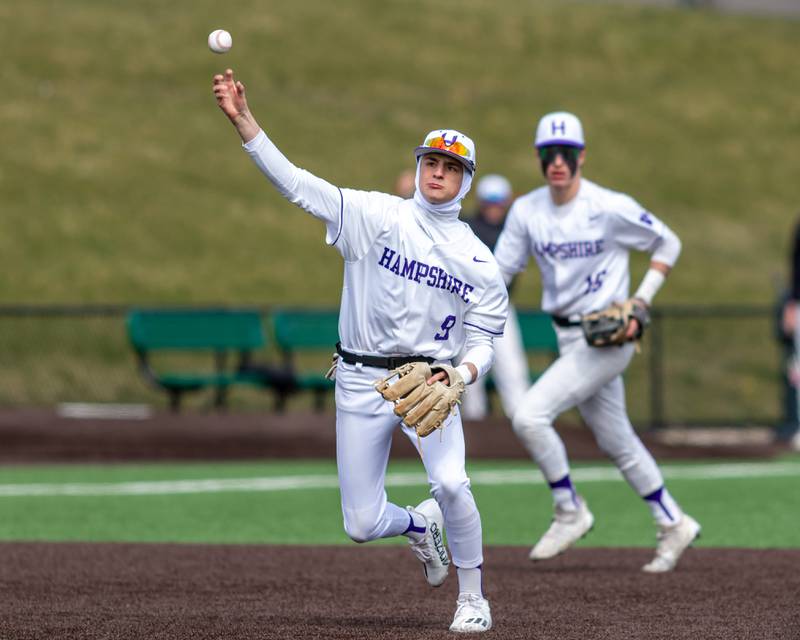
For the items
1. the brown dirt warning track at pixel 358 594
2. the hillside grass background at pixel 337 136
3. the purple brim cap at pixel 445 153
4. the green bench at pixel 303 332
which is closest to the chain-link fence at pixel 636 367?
the hillside grass background at pixel 337 136

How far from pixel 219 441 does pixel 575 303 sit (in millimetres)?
8637

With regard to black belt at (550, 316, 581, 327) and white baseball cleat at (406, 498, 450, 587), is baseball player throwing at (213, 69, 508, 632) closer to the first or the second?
white baseball cleat at (406, 498, 450, 587)

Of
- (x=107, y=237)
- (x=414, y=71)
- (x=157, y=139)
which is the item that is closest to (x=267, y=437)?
(x=107, y=237)

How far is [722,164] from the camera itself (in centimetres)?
4400

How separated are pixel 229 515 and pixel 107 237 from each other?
23039mm

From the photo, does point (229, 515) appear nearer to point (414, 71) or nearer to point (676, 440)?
point (676, 440)

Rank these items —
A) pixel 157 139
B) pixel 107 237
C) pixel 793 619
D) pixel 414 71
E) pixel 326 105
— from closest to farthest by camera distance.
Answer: pixel 793 619
pixel 107 237
pixel 157 139
pixel 326 105
pixel 414 71

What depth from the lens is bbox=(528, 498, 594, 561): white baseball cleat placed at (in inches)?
371

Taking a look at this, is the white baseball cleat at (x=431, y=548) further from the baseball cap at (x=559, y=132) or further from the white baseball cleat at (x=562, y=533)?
the baseball cap at (x=559, y=132)

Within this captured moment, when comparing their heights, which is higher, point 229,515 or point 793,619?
point 793,619

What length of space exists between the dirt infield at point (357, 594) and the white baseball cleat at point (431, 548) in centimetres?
17

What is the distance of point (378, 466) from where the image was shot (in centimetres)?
735

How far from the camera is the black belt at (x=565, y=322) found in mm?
9633

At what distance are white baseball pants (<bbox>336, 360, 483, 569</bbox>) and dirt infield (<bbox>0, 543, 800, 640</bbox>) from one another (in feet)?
1.39
